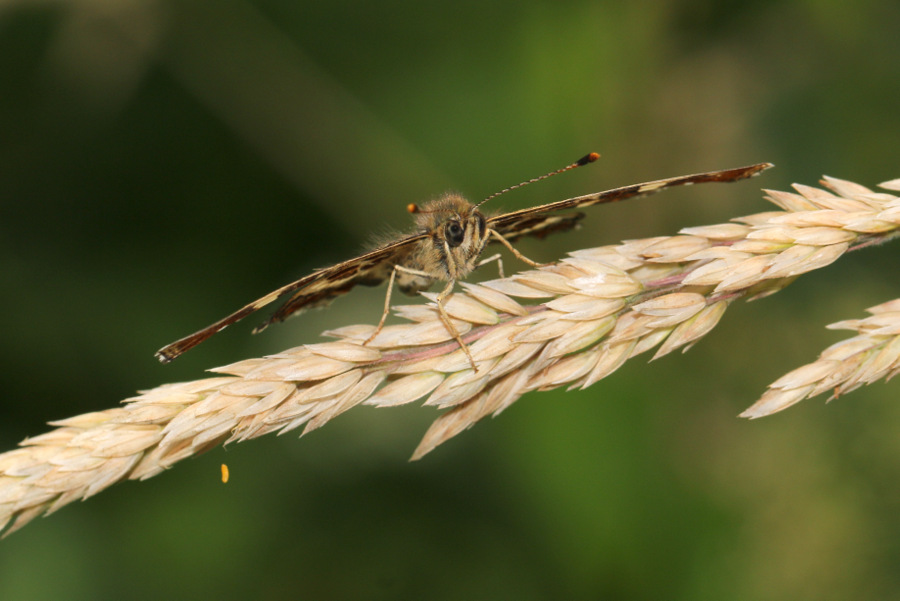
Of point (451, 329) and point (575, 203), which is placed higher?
point (575, 203)

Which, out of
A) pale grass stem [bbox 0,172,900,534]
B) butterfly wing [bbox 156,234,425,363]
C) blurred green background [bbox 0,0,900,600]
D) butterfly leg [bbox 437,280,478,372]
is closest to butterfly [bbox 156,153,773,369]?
butterfly wing [bbox 156,234,425,363]

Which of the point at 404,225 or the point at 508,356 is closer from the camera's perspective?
the point at 508,356

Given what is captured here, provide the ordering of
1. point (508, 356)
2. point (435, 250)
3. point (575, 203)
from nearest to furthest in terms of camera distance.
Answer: point (508, 356) < point (575, 203) < point (435, 250)

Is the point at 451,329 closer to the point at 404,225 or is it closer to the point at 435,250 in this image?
the point at 435,250

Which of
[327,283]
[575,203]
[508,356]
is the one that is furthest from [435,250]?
[508,356]

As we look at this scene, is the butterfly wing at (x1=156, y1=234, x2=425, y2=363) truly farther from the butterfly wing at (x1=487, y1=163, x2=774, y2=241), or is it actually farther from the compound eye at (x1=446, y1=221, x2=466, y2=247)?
the butterfly wing at (x1=487, y1=163, x2=774, y2=241)

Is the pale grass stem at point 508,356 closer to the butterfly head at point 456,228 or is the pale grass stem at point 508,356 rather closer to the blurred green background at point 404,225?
the butterfly head at point 456,228
